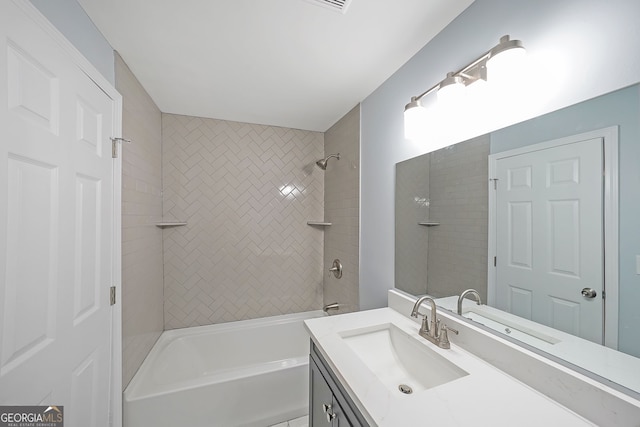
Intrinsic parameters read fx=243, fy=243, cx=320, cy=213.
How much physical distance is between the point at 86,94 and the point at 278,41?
0.95 metres

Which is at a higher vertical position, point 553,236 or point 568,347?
point 553,236

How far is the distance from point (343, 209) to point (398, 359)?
53.1 inches

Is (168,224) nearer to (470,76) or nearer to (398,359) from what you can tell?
(398,359)

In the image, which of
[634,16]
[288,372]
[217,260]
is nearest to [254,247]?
[217,260]

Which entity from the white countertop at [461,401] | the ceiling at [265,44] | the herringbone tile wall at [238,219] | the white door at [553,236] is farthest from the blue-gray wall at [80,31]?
the white door at [553,236]

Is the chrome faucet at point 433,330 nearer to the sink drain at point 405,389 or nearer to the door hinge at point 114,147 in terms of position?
the sink drain at point 405,389

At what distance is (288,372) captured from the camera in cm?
174

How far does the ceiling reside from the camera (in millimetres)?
1100

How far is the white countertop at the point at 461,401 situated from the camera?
668mm

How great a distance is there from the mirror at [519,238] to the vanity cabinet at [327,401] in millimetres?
641

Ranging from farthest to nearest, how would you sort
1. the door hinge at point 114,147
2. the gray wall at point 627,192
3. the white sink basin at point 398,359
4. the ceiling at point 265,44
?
1. the door hinge at point 114,147
2. the ceiling at point 265,44
3. the white sink basin at point 398,359
4. the gray wall at point 627,192

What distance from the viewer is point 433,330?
1.11 meters

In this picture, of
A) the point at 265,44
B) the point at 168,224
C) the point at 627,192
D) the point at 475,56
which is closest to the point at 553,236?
the point at 627,192

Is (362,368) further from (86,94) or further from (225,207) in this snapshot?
(225,207)
